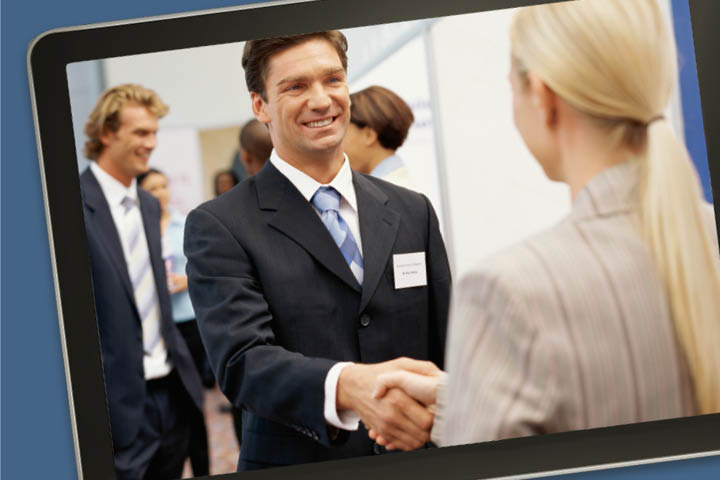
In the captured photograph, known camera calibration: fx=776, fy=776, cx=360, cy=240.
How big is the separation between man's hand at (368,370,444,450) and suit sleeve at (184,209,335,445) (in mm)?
112

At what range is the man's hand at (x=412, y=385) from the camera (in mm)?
1551

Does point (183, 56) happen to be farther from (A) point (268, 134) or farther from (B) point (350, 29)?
(B) point (350, 29)

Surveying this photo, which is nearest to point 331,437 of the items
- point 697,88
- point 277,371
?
point 277,371

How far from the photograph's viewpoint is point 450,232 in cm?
162

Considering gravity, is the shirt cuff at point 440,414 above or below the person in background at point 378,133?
below

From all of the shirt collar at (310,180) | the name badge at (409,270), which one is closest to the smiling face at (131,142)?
the shirt collar at (310,180)

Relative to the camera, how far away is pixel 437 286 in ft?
5.28

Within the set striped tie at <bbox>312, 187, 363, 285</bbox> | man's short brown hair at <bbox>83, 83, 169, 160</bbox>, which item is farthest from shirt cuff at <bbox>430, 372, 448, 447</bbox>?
man's short brown hair at <bbox>83, 83, 169, 160</bbox>

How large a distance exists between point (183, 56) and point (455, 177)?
2.04 ft

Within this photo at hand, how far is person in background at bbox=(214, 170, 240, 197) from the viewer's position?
159cm

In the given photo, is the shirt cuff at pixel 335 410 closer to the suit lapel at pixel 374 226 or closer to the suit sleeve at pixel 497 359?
the suit lapel at pixel 374 226

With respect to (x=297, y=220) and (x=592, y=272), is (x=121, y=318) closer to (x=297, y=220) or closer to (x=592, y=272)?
(x=297, y=220)

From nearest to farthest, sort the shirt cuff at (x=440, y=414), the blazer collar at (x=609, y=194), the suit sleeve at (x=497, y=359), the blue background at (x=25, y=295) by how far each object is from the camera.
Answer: the suit sleeve at (x=497, y=359) < the blazer collar at (x=609, y=194) < the shirt cuff at (x=440, y=414) < the blue background at (x=25, y=295)

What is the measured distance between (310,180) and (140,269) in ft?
1.33
